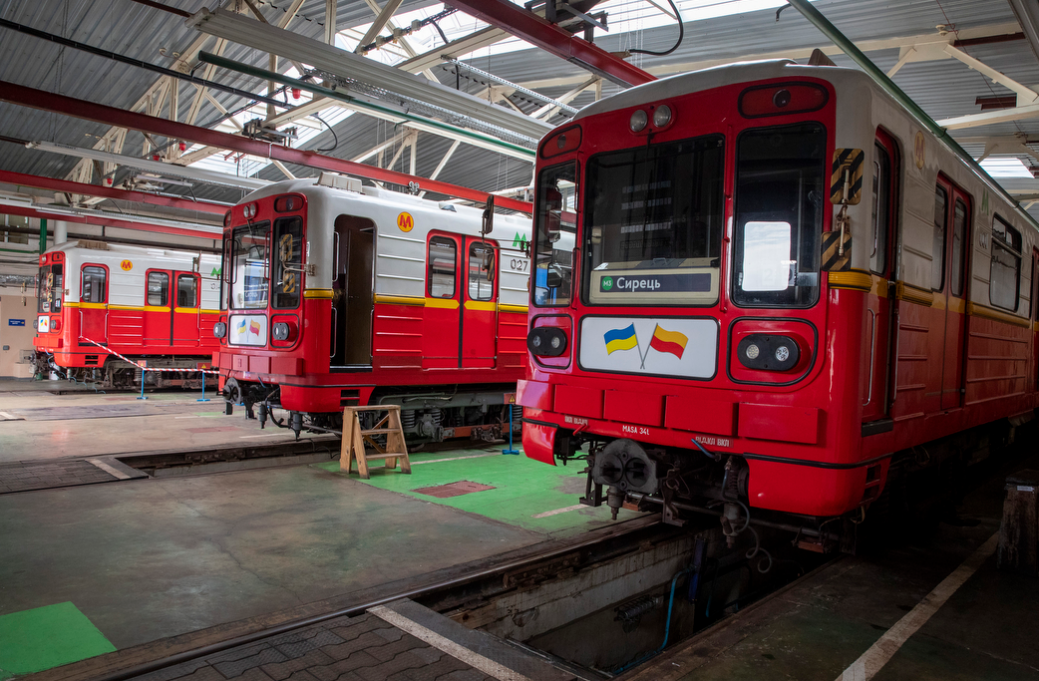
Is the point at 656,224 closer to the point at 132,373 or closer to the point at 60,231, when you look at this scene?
the point at 132,373

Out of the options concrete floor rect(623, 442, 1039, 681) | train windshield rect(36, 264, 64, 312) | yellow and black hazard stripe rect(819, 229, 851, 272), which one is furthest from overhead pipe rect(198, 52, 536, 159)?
train windshield rect(36, 264, 64, 312)

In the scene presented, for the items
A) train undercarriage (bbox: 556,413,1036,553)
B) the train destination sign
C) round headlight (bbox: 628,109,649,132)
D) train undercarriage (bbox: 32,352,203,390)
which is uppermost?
round headlight (bbox: 628,109,649,132)

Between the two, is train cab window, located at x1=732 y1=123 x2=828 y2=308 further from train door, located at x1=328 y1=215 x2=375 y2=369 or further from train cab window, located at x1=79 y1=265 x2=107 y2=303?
train cab window, located at x1=79 y1=265 x2=107 y2=303

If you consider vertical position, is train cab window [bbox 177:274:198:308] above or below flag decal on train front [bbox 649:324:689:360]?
above

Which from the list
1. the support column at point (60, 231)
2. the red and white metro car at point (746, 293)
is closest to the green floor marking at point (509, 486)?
the red and white metro car at point (746, 293)

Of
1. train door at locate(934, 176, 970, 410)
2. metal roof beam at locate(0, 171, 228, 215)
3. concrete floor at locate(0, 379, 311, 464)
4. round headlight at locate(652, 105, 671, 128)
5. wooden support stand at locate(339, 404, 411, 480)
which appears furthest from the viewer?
metal roof beam at locate(0, 171, 228, 215)

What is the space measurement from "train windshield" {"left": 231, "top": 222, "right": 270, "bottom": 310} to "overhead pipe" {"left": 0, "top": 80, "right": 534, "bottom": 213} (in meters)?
2.77

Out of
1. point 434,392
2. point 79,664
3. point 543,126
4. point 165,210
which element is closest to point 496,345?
point 434,392

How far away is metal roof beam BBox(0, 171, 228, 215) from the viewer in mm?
13062

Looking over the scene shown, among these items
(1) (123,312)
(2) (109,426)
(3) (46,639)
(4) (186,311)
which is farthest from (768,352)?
(4) (186,311)

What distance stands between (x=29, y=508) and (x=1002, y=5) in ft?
35.7

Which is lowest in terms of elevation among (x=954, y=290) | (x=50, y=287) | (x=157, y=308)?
(x=157, y=308)

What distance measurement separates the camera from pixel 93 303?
15.4 meters

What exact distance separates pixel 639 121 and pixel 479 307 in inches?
206
